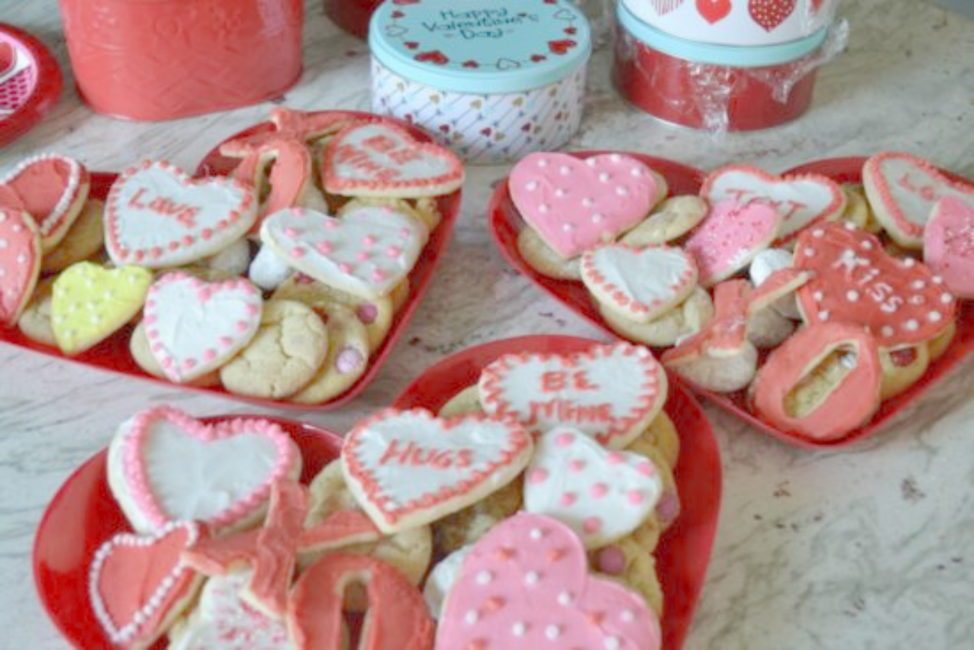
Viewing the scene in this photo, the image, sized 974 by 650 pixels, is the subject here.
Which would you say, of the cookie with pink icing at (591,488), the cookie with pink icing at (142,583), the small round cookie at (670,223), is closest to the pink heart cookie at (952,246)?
the small round cookie at (670,223)

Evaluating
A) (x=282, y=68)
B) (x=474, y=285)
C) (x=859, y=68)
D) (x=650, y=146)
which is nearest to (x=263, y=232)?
(x=474, y=285)

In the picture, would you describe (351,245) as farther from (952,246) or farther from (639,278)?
(952,246)

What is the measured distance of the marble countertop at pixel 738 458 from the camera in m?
0.68

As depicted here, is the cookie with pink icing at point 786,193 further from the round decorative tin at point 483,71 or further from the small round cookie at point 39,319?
the small round cookie at point 39,319

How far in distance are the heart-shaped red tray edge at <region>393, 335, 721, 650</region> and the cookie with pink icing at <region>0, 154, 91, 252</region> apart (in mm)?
293

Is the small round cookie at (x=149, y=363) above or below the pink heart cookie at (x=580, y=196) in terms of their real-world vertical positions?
below

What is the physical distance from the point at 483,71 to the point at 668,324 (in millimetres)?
292

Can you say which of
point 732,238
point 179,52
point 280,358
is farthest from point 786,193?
point 179,52

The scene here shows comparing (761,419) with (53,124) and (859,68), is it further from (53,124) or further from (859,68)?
(53,124)

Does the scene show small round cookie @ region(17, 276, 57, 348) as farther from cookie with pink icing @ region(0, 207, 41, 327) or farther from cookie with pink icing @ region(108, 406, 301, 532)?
cookie with pink icing @ region(108, 406, 301, 532)

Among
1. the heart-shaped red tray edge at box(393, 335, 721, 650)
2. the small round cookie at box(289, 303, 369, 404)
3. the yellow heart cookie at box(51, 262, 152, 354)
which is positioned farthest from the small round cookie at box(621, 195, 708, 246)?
the yellow heart cookie at box(51, 262, 152, 354)

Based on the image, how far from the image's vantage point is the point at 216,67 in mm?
1016

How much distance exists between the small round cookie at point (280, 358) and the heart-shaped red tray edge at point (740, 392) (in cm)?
18

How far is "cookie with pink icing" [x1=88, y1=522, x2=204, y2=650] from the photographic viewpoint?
1.96 feet
